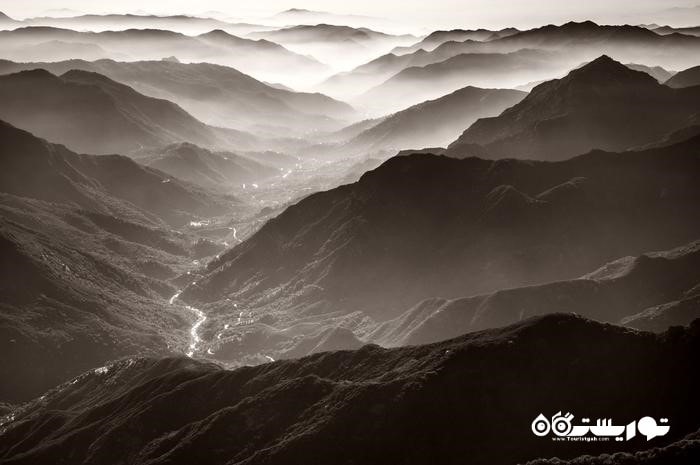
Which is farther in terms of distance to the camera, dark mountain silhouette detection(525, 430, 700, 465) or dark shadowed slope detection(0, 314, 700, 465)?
dark shadowed slope detection(0, 314, 700, 465)

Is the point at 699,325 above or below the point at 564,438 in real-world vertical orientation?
above

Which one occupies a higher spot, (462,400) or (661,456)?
(462,400)

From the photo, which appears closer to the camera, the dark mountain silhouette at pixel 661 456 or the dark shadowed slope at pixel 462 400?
the dark mountain silhouette at pixel 661 456

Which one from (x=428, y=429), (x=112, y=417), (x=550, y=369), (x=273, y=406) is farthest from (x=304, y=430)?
(x=112, y=417)

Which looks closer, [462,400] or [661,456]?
[661,456]

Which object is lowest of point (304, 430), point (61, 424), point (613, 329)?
point (61, 424)

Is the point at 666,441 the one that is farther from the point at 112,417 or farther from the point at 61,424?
the point at 61,424

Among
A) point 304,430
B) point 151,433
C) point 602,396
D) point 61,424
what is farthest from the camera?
point 61,424

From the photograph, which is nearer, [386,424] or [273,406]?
[386,424]
